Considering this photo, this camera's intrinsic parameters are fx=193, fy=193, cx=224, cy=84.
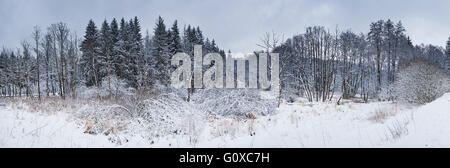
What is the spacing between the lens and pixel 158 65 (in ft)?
76.0

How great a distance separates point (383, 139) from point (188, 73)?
752 inches

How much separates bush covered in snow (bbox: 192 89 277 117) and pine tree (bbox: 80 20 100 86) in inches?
696

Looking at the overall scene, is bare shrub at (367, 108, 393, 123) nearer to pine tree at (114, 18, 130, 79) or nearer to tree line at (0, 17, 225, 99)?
tree line at (0, 17, 225, 99)

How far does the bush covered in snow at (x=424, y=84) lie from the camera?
35.8 ft

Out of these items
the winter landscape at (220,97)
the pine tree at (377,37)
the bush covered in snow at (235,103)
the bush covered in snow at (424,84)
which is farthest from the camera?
the pine tree at (377,37)

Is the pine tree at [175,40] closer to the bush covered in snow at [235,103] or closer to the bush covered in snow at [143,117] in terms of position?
the bush covered in snow at [235,103]

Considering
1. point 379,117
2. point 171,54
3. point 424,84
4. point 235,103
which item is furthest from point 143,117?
point 171,54

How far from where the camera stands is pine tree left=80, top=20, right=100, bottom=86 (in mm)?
23141

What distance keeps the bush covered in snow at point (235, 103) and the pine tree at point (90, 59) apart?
17.7 metres

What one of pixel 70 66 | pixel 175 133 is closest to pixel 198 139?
pixel 175 133

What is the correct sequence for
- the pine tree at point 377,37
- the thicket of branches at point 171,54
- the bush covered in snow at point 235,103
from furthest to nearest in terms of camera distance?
the pine tree at point 377,37 < the thicket of branches at point 171,54 < the bush covered in snow at point 235,103

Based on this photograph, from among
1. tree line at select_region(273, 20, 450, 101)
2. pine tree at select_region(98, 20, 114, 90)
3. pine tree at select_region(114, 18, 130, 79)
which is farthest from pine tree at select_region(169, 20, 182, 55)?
tree line at select_region(273, 20, 450, 101)

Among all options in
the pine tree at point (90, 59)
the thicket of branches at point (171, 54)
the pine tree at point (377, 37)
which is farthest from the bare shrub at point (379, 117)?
the pine tree at point (90, 59)
